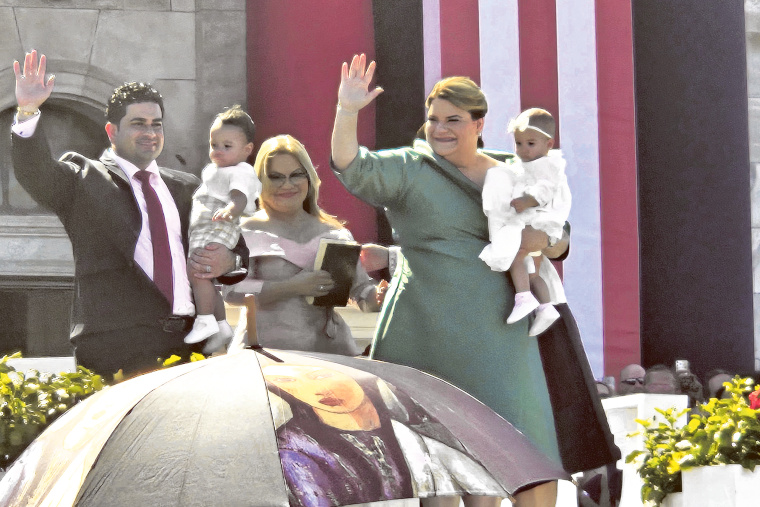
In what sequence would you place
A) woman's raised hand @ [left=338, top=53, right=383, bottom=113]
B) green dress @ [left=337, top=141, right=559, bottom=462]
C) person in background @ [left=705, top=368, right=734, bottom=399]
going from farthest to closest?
person in background @ [left=705, top=368, right=734, bottom=399]
green dress @ [left=337, top=141, right=559, bottom=462]
woman's raised hand @ [left=338, top=53, right=383, bottom=113]

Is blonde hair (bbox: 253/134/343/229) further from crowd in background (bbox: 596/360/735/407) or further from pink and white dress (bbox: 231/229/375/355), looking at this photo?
crowd in background (bbox: 596/360/735/407)

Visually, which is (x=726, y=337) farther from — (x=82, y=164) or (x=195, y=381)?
(x=195, y=381)

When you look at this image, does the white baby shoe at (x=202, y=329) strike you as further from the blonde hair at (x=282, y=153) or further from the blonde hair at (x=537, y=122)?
the blonde hair at (x=537, y=122)

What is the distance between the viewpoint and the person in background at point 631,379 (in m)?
9.41

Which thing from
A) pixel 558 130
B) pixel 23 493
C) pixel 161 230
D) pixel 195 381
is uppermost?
pixel 558 130

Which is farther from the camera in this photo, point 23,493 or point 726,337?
point 726,337

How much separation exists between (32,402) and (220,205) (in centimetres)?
96

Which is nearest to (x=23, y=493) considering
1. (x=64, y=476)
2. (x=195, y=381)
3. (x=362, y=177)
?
(x=64, y=476)

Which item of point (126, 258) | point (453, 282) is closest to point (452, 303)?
point (453, 282)

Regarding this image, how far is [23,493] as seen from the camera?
415cm

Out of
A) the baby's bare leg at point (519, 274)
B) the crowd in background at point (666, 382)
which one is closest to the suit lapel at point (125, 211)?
the baby's bare leg at point (519, 274)

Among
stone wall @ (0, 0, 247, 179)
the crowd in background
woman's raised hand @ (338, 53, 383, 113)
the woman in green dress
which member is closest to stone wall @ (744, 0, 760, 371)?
the crowd in background

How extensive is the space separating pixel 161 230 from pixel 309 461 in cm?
205

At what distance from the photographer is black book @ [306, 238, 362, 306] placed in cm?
579
